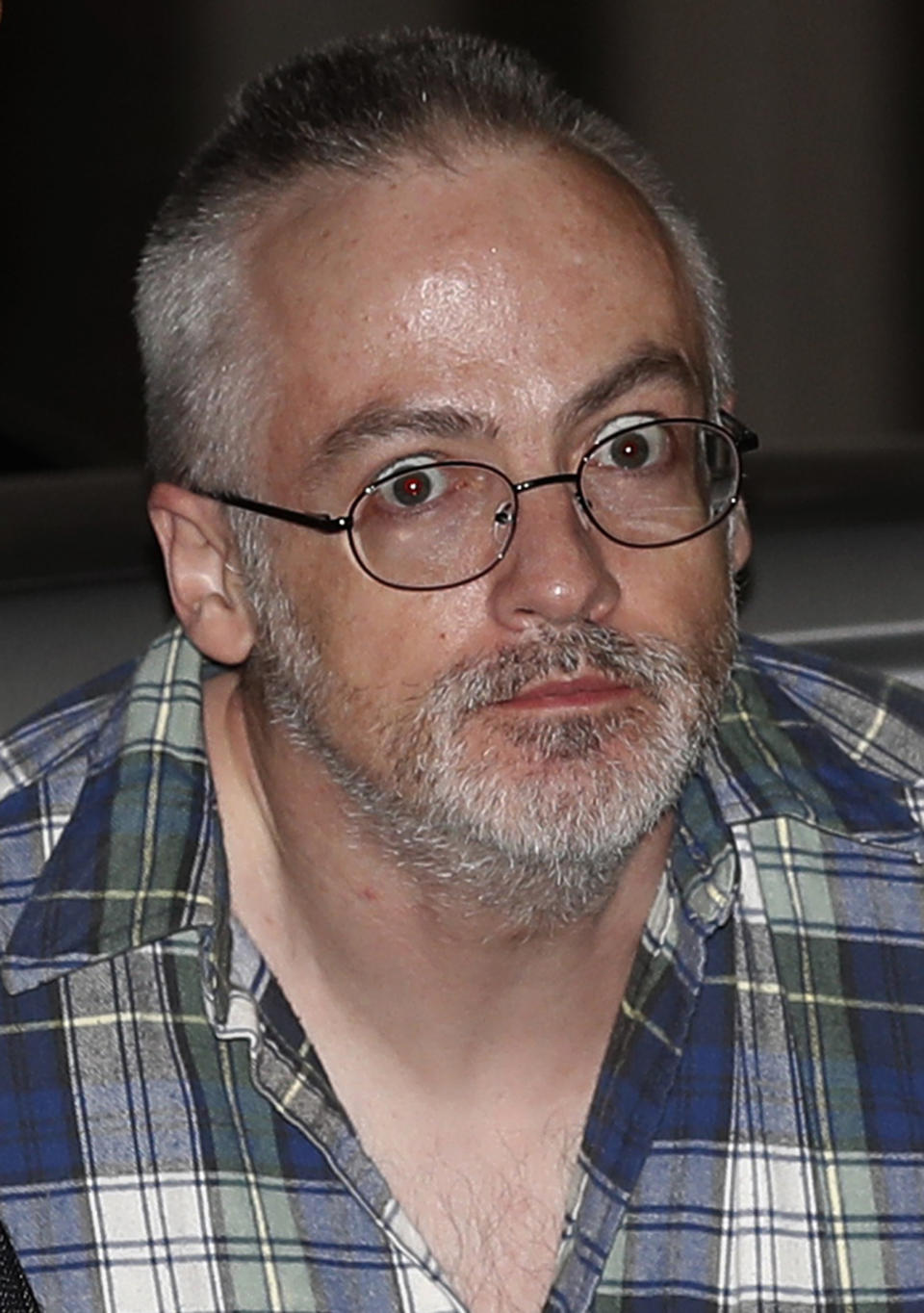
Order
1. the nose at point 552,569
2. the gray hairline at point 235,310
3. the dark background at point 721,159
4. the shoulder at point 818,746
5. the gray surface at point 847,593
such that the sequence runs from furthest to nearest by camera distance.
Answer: the dark background at point 721,159, the gray surface at point 847,593, the shoulder at point 818,746, the gray hairline at point 235,310, the nose at point 552,569

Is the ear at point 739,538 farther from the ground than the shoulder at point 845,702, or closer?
farther from the ground

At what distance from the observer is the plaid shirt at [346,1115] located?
1.51 meters

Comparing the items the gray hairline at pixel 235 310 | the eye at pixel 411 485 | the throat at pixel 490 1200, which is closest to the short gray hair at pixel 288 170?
the gray hairline at pixel 235 310

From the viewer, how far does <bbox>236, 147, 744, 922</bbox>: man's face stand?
145 centimetres

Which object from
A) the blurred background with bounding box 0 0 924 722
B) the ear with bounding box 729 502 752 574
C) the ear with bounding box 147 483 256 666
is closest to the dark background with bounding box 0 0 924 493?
the blurred background with bounding box 0 0 924 722

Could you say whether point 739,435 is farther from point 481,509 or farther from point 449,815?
point 449,815

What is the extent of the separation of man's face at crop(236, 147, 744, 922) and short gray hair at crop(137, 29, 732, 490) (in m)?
0.03

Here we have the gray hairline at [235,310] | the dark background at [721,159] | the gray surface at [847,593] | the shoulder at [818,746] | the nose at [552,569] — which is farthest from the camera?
the dark background at [721,159]

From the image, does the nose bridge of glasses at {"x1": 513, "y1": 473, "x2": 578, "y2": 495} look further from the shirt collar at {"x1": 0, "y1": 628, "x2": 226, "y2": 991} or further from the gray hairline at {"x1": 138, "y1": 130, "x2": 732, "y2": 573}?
the shirt collar at {"x1": 0, "y1": 628, "x2": 226, "y2": 991}

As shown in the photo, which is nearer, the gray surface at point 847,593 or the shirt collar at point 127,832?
the shirt collar at point 127,832

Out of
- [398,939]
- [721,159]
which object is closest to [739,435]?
[398,939]

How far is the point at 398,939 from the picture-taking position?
5.34ft

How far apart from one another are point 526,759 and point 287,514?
0.74ft

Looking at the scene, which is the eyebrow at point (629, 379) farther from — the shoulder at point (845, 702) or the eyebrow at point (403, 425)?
the shoulder at point (845, 702)
